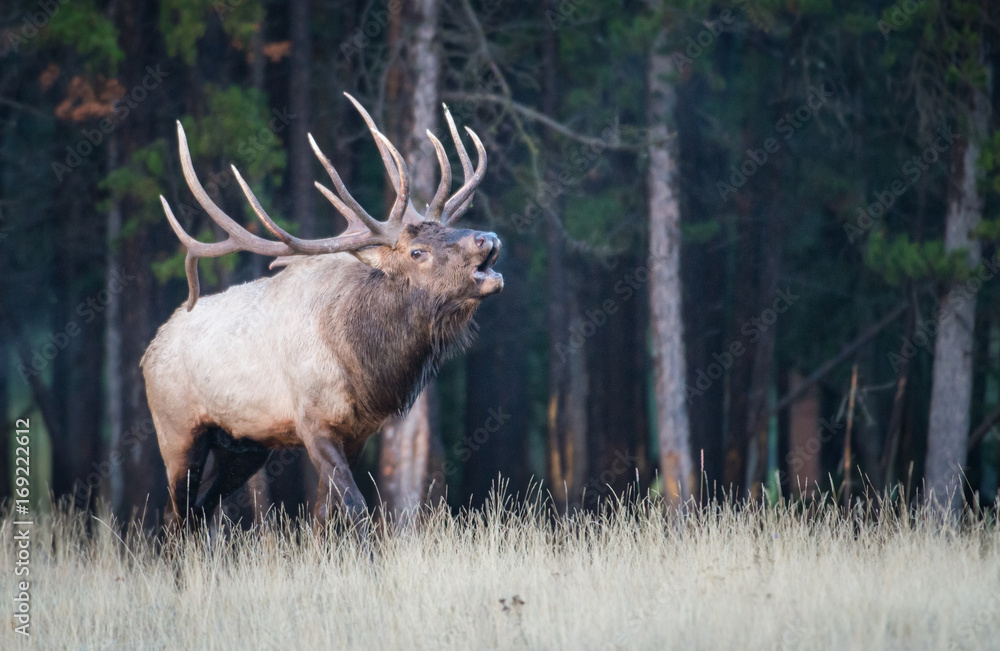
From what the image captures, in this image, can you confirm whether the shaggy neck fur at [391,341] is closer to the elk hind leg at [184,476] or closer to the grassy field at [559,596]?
the grassy field at [559,596]

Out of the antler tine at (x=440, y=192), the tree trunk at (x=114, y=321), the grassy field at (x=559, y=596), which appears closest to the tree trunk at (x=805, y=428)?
the tree trunk at (x=114, y=321)

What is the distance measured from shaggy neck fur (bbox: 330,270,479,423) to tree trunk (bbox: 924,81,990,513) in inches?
297

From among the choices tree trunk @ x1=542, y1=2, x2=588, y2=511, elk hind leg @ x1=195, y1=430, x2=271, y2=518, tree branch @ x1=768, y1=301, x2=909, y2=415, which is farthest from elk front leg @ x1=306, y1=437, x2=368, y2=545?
tree branch @ x1=768, y1=301, x2=909, y2=415

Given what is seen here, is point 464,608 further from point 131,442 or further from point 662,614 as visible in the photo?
point 131,442

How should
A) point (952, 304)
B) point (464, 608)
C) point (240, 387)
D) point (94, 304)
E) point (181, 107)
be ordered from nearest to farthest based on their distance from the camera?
point (464, 608) → point (240, 387) → point (952, 304) → point (181, 107) → point (94, 304)

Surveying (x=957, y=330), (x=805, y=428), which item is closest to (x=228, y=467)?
(x=957, y=330)

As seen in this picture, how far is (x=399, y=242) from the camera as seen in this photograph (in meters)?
7.35

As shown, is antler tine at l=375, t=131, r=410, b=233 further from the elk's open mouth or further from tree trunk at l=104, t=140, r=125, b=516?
tree trunk at l=104, t=140, r=125, b=516

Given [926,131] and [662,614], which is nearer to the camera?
[662,614]

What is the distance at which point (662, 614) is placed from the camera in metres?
4.98

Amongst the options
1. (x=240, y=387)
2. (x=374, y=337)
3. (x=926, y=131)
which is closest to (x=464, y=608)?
(x=374, y=337)

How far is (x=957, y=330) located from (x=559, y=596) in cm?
879

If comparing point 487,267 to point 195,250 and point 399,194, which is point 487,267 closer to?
point 399,194

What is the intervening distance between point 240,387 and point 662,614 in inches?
147
